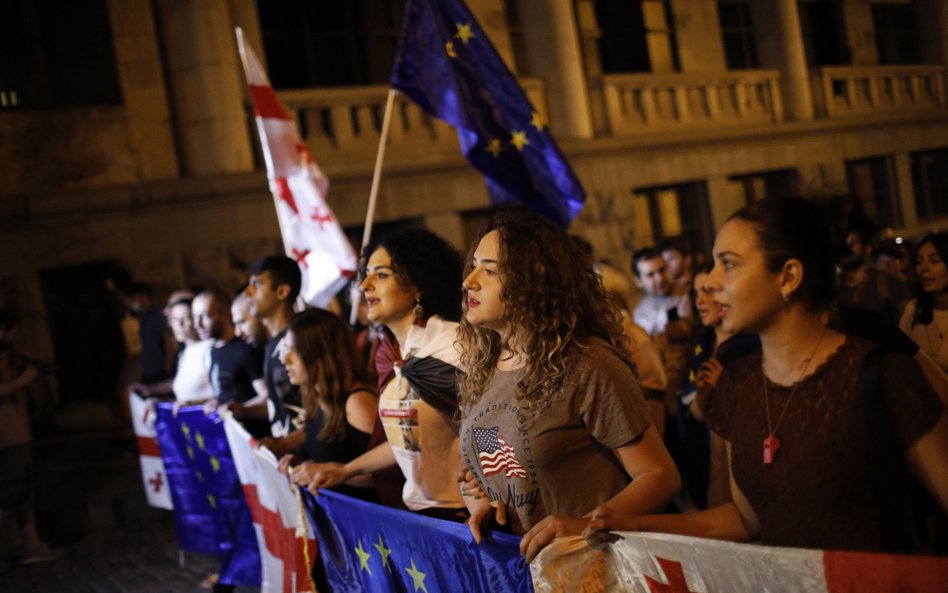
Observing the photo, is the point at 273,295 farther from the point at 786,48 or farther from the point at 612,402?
the point at 786,48

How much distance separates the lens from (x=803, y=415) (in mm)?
2250

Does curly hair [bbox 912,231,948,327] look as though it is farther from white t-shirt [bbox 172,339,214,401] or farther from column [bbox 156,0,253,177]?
column [bbox 156,0,253,177]

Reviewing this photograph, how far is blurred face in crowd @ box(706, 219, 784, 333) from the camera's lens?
2359mm

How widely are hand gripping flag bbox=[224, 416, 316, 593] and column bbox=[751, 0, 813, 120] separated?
15402 millimetres

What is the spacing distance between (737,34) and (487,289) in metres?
17.4

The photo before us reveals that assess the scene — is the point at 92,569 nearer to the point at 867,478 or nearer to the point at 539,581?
the point at 539,581

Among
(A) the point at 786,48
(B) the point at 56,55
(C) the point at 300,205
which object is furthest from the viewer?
(A) the point at 786,48

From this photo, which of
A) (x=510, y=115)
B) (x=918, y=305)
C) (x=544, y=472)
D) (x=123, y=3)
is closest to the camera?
(x=544, y=472)

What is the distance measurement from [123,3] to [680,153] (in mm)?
9295

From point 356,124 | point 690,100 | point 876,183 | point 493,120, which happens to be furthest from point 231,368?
point 876,183

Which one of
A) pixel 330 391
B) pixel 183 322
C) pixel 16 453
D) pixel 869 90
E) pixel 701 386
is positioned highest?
pixel 869 90

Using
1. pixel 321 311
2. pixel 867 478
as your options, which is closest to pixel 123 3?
pixel 321 311

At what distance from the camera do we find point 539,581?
2.50 m

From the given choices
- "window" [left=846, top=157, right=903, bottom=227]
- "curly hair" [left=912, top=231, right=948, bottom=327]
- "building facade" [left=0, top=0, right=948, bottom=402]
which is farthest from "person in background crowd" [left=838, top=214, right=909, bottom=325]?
"window" [left=846, top=157, right=903, bottom=227]
